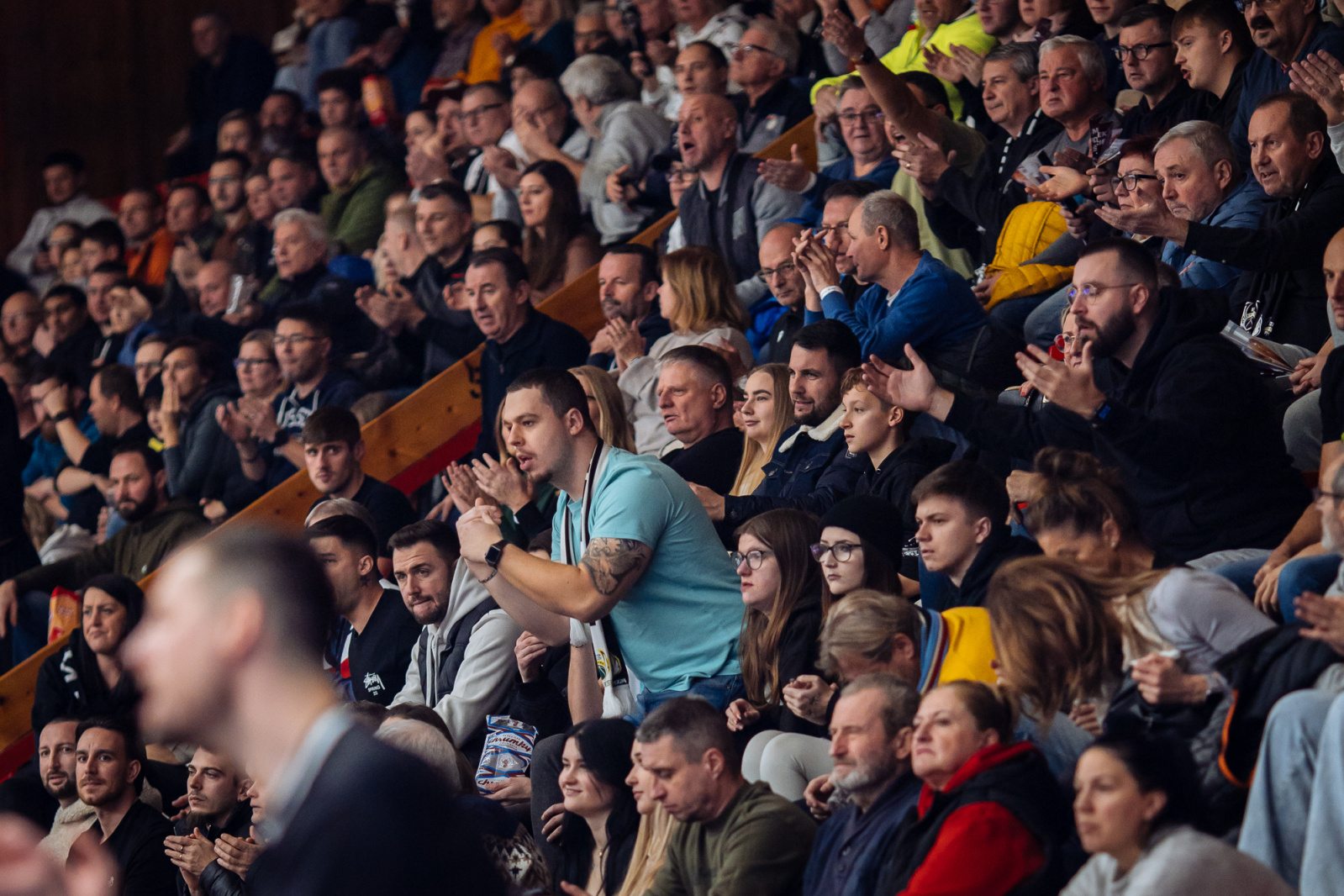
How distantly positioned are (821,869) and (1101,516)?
0.91 metres

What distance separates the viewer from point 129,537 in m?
6.60

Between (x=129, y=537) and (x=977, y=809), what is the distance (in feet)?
15.4

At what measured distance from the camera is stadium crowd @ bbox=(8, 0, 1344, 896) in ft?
8.74

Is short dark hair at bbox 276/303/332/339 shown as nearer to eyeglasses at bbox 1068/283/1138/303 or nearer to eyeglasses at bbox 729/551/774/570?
eyeglasses at bbox 729/551/774/570

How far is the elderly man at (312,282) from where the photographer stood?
7.21 meters

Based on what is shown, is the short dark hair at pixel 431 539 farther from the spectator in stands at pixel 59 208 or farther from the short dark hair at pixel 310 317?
the spectator in stands at pixel 59 208

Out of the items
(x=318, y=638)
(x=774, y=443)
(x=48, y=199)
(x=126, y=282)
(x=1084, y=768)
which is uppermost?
(x=318, y=638)

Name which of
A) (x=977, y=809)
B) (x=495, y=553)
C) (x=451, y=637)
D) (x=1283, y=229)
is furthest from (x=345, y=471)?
(x=977, y=809)

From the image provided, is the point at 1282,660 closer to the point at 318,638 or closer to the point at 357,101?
the point at 318,638

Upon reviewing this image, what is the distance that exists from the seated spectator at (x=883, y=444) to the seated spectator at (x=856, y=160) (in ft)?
5.73

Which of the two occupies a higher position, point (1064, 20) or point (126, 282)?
point (1064, 20)

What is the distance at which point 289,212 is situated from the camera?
7.90 metres

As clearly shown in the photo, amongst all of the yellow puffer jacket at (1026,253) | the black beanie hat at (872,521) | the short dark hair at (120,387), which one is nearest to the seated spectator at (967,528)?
the black beanie hat at (872,521)

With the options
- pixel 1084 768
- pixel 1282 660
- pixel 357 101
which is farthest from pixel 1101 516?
pixel 357 101
